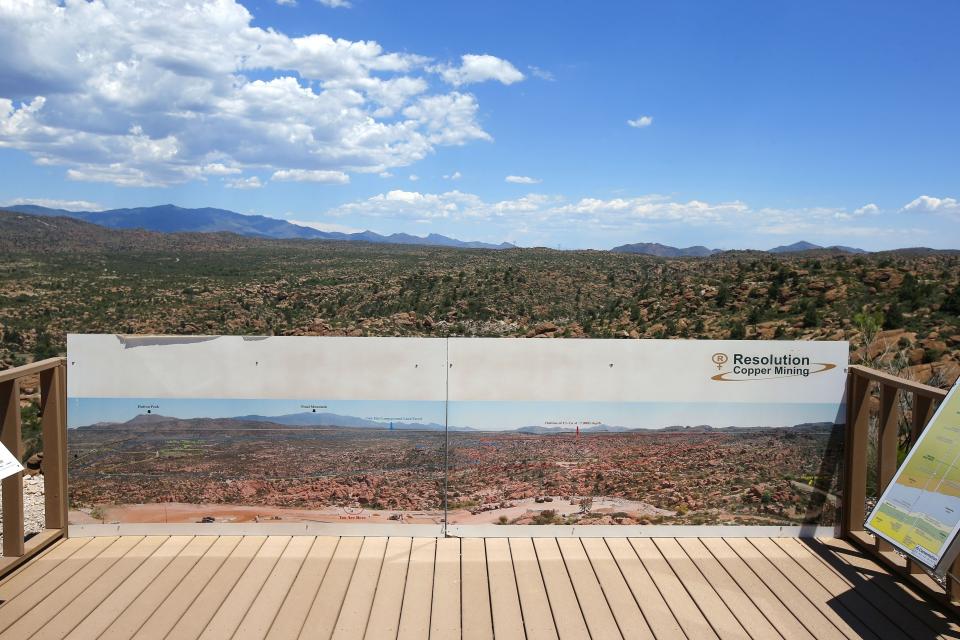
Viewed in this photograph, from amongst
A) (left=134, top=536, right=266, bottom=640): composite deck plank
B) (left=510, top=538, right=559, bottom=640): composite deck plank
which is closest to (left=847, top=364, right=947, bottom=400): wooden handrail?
(left=510, top=538, right=559, bottom=640): composite deck plank

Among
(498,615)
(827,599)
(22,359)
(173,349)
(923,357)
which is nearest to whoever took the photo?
(498,615)

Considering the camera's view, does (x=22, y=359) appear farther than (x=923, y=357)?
Yes

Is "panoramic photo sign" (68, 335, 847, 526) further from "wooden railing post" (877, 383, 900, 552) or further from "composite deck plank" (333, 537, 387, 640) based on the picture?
"wooden railing post" (877, 383, 900, 552)

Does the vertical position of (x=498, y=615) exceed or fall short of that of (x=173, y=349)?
it falls short

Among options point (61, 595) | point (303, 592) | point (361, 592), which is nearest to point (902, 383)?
point (361, 592)

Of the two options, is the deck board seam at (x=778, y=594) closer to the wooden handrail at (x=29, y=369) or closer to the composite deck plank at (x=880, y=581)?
the composite deck plank at (x=880, y=581)

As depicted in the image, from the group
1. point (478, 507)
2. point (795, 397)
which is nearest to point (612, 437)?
point (478, 507)

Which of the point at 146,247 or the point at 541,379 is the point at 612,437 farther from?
the point at 146,247
